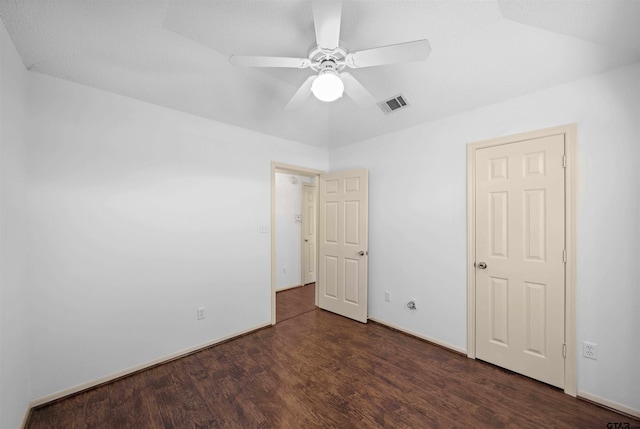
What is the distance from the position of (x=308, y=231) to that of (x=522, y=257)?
3.54 metres

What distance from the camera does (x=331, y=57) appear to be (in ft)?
5.21

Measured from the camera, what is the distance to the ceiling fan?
50.0 inches

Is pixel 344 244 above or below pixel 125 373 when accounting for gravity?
above

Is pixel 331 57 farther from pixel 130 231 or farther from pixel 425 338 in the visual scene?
pixel 425 338

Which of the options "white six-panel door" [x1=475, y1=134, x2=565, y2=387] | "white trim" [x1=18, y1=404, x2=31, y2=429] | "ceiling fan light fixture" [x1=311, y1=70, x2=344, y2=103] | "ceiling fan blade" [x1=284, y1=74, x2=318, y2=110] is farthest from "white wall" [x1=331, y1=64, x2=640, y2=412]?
"white trim" [x1=18, y1=404, x2=31, y2=429]

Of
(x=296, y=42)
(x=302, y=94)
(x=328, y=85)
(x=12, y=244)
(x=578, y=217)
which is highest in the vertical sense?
(x=296, y=42)

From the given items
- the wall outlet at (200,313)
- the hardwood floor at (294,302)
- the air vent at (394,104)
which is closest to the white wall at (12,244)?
the wall outlet at (200,313)

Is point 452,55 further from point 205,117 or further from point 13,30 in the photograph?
point 13,30

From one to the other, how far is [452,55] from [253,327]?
3.36 m

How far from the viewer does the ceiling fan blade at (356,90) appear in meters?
1.70

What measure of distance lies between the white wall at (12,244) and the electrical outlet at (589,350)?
3.74m

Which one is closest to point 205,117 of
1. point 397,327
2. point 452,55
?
point 452,55

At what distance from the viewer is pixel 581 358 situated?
6.33 ft

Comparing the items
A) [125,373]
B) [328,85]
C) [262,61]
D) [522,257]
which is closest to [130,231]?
[125,373]
